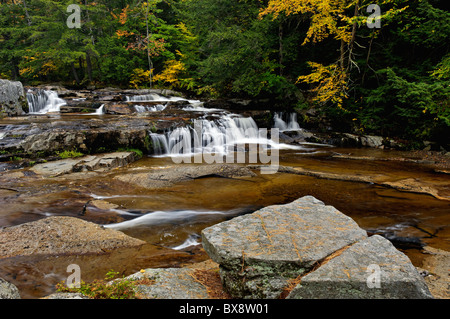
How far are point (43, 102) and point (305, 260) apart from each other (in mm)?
17508

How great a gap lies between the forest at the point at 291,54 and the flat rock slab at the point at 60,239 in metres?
10.4

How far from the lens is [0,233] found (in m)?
3.39

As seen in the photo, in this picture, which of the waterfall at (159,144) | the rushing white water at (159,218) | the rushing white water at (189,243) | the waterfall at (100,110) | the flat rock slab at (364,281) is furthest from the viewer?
the waterfall at (100,110)

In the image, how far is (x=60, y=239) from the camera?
3316mm

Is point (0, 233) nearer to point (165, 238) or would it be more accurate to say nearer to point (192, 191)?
point (165, 238)

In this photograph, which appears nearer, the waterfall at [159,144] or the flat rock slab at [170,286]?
the flat rock slab at [170,286]

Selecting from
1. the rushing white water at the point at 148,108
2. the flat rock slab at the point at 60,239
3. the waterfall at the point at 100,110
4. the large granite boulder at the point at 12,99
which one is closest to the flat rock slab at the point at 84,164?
the flat rock slab at the point at 60,239

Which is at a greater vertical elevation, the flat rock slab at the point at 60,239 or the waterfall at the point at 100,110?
the waterfall at the point at 100,110

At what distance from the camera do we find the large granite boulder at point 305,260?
5.62 feet

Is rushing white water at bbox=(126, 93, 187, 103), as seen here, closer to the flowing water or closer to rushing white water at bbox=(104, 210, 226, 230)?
the flowing water

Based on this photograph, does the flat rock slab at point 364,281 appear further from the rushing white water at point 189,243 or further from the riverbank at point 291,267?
the rushing white water at point 189,243

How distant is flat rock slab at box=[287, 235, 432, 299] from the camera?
1.66m

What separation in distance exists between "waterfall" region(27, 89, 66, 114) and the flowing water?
10.1m

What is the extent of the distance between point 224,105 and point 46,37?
18.9 meters
